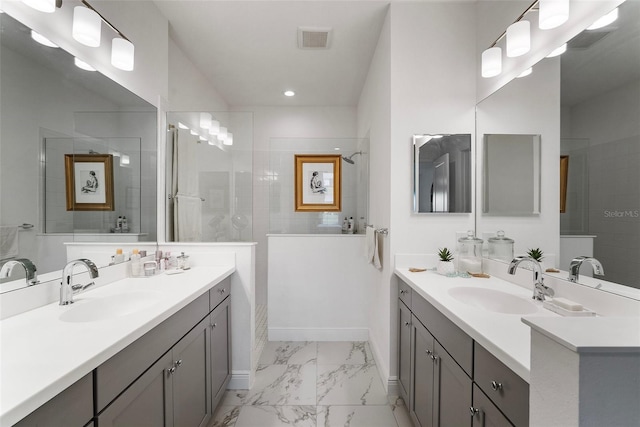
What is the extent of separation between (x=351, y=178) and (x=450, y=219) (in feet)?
4.08

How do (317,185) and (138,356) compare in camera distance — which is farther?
(317,185)

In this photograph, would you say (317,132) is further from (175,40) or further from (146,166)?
(146,166)

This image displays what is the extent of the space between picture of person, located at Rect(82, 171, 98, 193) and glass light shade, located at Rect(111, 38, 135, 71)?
65 centimetres

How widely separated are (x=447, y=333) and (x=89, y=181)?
6.12 feet

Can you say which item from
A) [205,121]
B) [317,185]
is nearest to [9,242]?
[205,121]

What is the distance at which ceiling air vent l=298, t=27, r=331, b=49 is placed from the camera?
2234 mm

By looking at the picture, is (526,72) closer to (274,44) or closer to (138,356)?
(274,44)

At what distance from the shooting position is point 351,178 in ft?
9.85

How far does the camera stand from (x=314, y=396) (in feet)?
6.56

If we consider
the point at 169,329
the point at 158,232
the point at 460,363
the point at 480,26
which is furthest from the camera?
the point at 158,232

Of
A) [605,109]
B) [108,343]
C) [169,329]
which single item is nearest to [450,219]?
[605,109]

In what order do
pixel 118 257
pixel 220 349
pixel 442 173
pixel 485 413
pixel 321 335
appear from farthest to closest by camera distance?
pixel 321 335 → pixel 442 173 → pixel 220 349 → pixel 118 257 → pixel 485 413

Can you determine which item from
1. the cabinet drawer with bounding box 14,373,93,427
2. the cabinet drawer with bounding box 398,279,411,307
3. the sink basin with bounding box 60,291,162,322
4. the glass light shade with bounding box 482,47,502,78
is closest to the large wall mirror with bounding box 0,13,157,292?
the sink basin with bounding box 60,291,162,322

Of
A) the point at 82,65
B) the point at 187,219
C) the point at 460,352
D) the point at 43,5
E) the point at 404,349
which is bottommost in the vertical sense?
the point at 404,349
